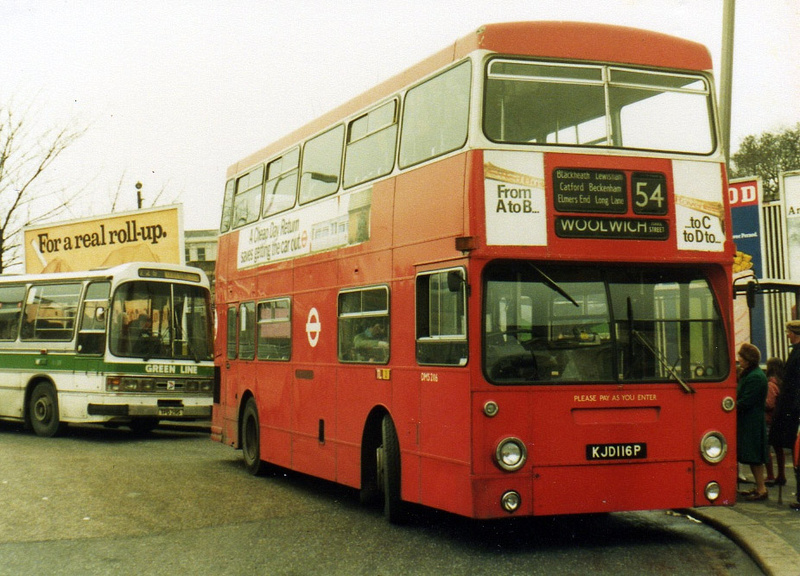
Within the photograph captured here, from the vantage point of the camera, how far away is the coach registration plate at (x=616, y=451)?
8.23 metres

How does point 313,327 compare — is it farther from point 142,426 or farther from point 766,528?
point 142,426

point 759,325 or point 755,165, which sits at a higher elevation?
point 755,165

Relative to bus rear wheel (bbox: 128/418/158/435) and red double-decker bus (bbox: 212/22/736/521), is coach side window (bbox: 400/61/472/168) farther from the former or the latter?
bus rear wheel (bbox: 128/418/158/435)

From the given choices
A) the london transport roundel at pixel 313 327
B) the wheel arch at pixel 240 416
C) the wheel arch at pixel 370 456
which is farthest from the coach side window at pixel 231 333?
the wheel arch at pixel 370 456

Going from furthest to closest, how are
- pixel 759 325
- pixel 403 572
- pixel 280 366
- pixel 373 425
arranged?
pixel 759 325, pixel 280 366, pixel 373 425, pixel 403 572

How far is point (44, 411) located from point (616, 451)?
14.0m

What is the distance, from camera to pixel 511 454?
8078 millimetres

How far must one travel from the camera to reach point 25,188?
35.8 metres

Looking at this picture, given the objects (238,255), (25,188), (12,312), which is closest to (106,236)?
(25,188)

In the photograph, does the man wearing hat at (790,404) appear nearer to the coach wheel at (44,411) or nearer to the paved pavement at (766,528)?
the paved pavement at (766,528)

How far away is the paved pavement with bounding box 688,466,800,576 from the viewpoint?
24.6ft

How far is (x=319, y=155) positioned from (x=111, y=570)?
5582 mm

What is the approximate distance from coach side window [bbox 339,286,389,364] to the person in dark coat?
3.47 metres

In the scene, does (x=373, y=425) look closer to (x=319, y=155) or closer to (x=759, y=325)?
(x=319, y=155)
